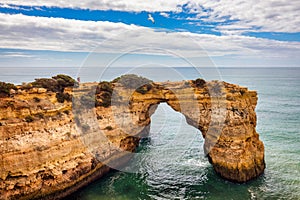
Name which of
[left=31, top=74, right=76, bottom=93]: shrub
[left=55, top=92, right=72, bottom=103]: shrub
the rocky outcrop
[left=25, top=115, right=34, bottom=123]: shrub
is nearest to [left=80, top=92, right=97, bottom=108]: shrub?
the rocky outcrop

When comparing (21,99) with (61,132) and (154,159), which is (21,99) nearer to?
(61,132)

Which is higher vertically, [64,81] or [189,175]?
[64,81]

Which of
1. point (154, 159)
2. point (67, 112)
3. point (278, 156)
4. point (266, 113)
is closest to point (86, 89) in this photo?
point (67, 112)

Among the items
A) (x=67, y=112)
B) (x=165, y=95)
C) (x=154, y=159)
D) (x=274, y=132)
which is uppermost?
(x=165, y=95)

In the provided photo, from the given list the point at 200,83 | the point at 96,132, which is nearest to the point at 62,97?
the point at 96,132

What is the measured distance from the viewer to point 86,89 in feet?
96.6

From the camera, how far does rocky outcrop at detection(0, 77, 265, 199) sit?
21.4m

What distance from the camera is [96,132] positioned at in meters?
27.2

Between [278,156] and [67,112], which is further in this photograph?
[278,156]

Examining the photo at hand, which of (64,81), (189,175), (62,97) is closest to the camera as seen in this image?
(62,97)

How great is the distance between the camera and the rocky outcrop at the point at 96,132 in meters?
21.4

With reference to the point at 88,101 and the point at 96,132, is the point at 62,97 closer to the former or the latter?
the point at 88,101

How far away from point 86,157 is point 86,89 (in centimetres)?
832

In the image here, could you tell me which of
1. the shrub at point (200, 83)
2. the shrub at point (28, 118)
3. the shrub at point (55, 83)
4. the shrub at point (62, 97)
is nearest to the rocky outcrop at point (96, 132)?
the shrub at point (28, 118)
